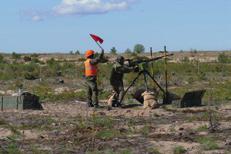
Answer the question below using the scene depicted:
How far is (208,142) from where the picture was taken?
12336 mm

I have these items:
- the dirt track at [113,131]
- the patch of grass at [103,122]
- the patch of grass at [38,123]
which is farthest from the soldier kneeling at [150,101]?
the patch of grass at [38,123]

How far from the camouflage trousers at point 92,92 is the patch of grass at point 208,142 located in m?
7.16

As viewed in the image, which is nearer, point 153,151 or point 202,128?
point 153,151

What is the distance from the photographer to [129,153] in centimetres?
1126

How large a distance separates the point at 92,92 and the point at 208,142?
8152 mm

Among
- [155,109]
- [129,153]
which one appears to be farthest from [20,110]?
[129,153]

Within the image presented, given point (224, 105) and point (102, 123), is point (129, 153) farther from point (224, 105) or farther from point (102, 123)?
point (224, 105)

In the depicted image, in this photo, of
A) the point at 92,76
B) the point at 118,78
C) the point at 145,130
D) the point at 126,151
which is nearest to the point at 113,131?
the point at 145,130

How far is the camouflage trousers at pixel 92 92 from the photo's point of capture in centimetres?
1983

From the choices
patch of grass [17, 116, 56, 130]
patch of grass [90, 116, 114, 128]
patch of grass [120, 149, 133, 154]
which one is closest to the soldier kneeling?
patch of grass [90, 116, 114, 128]

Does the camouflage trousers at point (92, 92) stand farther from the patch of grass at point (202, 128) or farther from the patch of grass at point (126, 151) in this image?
the patch of grass at point (126, 151)

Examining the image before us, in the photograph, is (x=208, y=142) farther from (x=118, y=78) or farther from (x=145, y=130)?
(x=118, y=78)

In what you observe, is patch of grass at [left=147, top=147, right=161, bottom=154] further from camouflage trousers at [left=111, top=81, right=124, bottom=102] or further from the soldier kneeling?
camouflage trousers at [left=111, top=81, right=124, bottom=102]

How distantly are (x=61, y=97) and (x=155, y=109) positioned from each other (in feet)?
18.2
